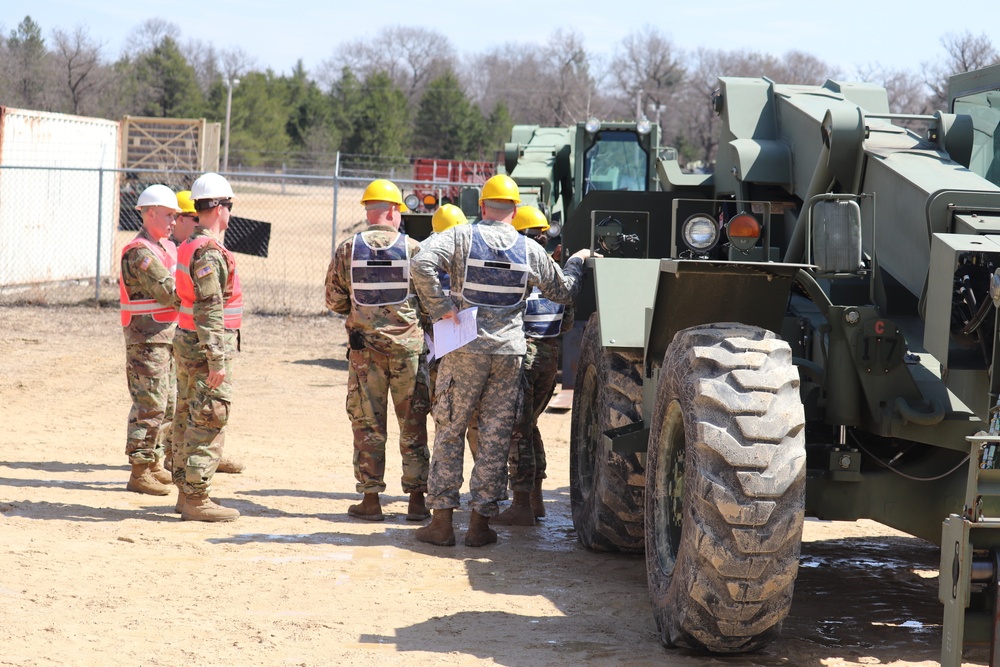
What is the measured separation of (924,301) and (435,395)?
10.6 ft

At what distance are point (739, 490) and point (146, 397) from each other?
5.22 metres

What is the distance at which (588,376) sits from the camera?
23.7 ft

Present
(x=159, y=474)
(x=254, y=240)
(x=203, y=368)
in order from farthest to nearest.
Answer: (x=254, y=240) < (x=159, y=474) < (x=203, y=368)

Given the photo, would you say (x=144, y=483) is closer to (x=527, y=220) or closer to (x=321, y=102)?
(x=527, y=220)

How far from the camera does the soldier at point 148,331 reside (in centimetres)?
842

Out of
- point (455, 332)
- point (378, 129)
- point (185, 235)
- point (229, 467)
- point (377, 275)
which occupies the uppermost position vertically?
point (378, 129)

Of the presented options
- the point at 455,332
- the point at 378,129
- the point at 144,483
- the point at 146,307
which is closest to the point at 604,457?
the point at 455,332

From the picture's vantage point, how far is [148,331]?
8.48 meters

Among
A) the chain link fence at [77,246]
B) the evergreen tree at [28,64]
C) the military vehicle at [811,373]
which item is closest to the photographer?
the military vehicle at [811,373]

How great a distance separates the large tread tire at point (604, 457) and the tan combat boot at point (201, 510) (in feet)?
7.22

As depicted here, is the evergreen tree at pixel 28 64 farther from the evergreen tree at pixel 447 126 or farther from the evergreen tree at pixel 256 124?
the evergreen tree at pixel 447 126

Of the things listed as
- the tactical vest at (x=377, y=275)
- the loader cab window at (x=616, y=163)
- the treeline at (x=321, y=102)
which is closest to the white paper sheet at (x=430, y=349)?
the tactical vest at (x=377, y=275)

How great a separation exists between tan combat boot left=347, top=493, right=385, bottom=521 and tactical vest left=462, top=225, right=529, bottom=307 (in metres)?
1.66

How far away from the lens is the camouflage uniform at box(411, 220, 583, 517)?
7020 millimetres
